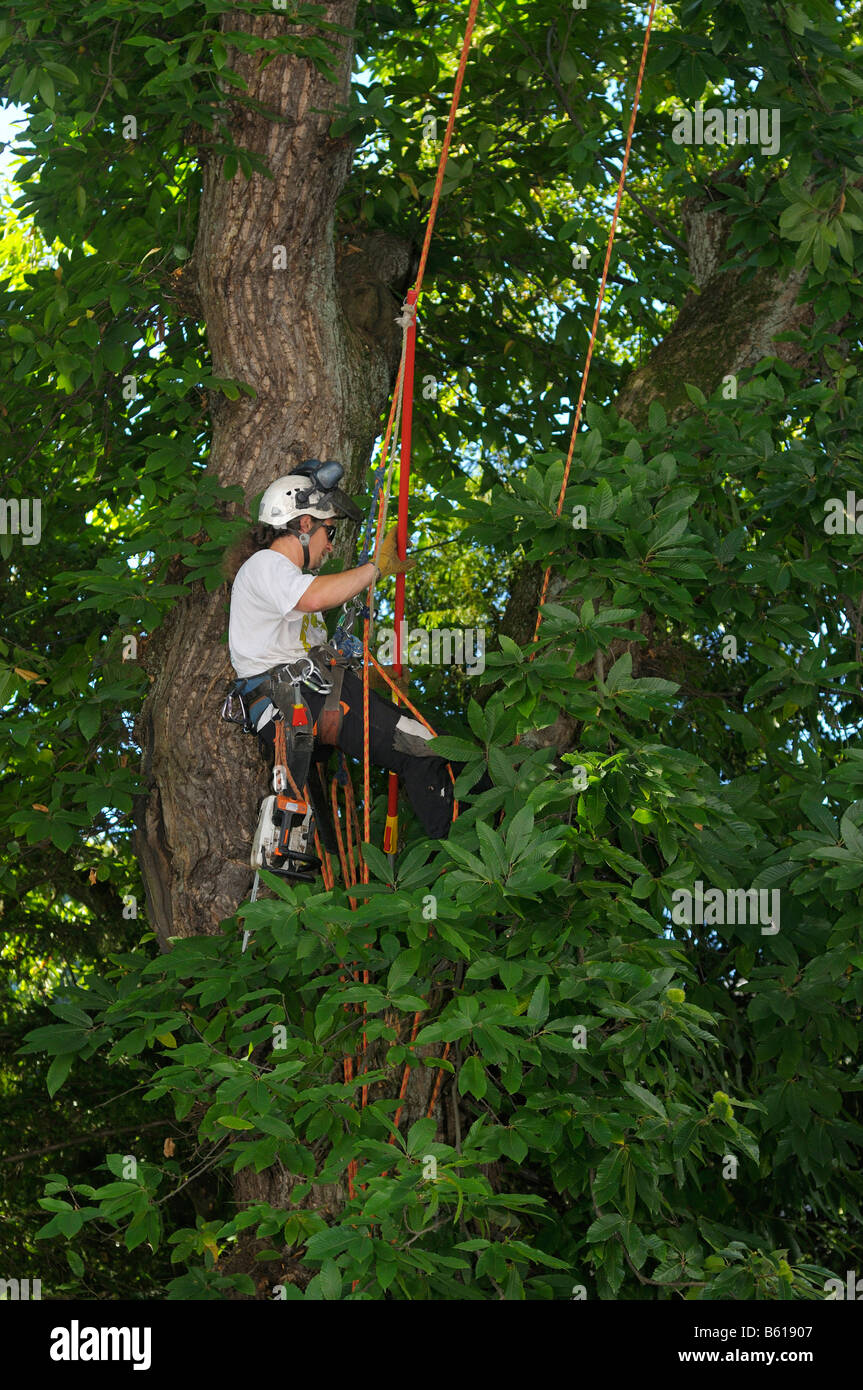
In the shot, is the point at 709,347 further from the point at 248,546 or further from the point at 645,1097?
the point at 645,1097

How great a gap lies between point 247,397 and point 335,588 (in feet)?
3.99

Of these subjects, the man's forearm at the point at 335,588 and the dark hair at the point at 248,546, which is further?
the dark hair at the point at 248,546

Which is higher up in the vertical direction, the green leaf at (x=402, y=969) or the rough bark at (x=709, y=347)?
the rough bark at (x=709, y=347)

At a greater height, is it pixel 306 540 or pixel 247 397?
pixel 247 397

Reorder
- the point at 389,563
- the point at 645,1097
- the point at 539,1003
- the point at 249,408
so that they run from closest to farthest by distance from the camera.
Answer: the point at 539,1003 → the point at 645,1097 → the point at 389,563 → the point at 249,408

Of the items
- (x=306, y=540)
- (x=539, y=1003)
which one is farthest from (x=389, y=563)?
(x=539, y=1003)

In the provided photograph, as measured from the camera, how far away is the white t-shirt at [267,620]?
4.33m

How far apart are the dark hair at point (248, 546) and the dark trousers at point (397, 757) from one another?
543 mm

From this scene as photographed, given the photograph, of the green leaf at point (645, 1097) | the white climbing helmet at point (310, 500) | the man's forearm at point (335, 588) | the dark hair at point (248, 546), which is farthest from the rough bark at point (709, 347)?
the green leaf at point (645, 1097)

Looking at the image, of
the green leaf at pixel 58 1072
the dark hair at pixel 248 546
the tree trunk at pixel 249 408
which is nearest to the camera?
the green leaf at pixel 58 1072

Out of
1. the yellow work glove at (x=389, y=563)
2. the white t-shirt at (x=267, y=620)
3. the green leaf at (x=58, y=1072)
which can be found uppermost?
the yellow work glove at (x=389, y=563)

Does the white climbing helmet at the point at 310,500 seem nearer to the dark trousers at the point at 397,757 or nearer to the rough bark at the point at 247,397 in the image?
the rough bark at the point at 247,397

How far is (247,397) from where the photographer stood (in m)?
5.08
